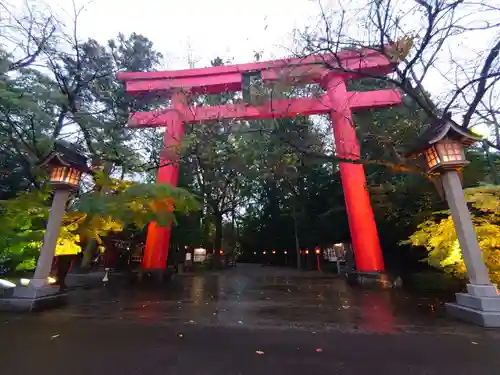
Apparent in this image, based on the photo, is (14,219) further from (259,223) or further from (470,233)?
(259,223)

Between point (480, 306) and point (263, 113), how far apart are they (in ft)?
27.2

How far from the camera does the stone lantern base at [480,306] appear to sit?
4.78m

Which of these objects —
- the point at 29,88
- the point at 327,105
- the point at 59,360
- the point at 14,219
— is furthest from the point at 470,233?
the point at 29,88

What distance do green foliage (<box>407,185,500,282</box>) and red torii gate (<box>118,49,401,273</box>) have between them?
3431 mm

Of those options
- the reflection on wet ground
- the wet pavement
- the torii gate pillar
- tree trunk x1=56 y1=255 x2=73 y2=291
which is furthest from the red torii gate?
the wet pavement

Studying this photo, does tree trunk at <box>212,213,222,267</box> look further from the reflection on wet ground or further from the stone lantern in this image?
the stone lantern

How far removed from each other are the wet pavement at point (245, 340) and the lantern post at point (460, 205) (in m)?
0.49

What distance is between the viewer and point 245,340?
4.10 meters

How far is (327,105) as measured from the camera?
12383 mm

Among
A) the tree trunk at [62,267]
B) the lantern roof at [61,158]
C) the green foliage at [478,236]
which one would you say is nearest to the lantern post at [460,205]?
the green foliage at [478,236]

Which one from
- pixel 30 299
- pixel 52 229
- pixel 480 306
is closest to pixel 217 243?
pixel 52 229

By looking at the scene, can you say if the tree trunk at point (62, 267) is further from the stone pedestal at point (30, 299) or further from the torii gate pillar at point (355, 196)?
the torii gate pillar at point (355, 196)

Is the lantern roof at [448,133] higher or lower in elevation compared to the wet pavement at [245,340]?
higher

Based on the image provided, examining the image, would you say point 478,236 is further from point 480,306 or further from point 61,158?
point 61,158
